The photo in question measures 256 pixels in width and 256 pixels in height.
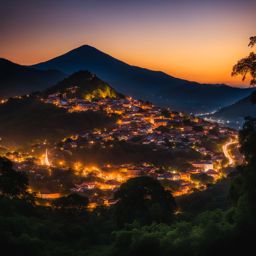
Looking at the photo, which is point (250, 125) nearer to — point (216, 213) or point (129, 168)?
point (216, 213)

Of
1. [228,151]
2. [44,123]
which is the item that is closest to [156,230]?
[228,151]

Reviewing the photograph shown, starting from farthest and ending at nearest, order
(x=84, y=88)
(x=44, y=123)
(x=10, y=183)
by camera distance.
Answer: (x=84, y=88) < (x=44, y=123) < (x=10, y=183)

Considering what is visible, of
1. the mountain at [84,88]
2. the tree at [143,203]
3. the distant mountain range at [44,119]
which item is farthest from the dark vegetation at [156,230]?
the mountain at [84,88]

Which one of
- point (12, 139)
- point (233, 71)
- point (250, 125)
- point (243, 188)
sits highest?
point (233, 71)

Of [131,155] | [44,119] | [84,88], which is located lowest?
[131,155]

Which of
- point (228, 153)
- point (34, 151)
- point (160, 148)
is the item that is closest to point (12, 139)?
point (34, 151)

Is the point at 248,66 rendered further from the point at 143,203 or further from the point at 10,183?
the point at 10,183
